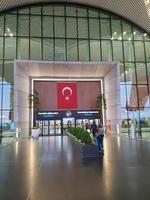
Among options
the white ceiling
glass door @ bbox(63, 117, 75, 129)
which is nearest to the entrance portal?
glass door @ bbox(63, 117, 75, 129)

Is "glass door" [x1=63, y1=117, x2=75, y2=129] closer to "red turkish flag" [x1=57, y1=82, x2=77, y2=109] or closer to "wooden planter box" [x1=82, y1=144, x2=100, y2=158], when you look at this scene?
"red turkish flag" [x1=57, y1=82, x2=77, y2=109]

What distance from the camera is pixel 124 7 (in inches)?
1134

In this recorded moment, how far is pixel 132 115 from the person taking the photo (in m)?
28.6

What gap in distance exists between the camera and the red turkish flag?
1266 inches

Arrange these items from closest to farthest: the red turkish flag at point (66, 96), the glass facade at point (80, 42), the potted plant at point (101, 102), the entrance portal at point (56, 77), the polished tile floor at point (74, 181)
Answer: the polished tile floor at point (74, 181), the entrance portal at point (56, 77), the glass facade at point (80, 42), the potted plant at point (101, 102), the red turkish flag at point (66, 96)

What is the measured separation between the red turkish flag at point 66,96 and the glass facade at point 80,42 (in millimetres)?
4962

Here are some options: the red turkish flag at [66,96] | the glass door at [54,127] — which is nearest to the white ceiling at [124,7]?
the red turkish flag at [66,96]

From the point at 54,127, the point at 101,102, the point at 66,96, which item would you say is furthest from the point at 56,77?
the point at 101,102

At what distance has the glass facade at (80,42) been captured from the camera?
2814 centimetres

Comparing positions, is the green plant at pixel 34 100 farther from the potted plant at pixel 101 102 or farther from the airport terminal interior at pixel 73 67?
the potted plant at pixel 101 102

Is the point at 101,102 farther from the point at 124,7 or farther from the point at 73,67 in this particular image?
the point at 124,7

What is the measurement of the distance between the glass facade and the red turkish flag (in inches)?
195

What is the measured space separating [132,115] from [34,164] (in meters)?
21.4

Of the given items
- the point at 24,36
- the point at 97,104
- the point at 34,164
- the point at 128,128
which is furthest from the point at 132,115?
the point at 34,164
